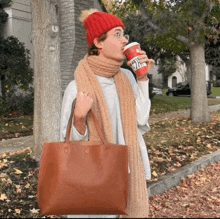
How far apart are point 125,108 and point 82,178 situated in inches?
24.3

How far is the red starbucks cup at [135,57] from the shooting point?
2.07 metres

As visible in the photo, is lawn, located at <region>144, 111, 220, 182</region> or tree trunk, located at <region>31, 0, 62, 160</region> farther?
lawn, located at <region>144, 111, 220, 182</region>

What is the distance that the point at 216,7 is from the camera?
10422 millimetres

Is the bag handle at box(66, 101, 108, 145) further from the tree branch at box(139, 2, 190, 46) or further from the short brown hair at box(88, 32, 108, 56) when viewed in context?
the tree branch at box(139, 2, 190, 46)

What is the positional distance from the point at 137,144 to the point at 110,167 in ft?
1.53

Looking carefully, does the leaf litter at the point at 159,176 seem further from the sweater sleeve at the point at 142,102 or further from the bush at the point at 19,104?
the bush at the point at 19,104

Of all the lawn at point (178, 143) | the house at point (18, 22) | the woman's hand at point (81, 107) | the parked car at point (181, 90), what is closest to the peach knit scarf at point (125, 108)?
the woman's hand at point (81, 107)

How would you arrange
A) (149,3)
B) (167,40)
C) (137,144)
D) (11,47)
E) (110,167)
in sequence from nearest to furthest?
(110,167) → (137,144) → (149,3) → (167,40) → (11,47)

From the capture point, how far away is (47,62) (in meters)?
5.77

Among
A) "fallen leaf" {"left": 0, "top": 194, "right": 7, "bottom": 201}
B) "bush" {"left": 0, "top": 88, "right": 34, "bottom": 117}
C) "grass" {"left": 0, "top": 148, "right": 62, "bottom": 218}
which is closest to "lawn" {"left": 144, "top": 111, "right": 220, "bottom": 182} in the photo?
"grass" {"left": 0, "top": 148, "right": 62, "bottom": 218}

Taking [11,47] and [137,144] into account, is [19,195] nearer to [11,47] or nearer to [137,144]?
[137,144]

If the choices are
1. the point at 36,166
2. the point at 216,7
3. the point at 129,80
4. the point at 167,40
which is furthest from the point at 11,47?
the point at 129,80

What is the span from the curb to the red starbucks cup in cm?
289

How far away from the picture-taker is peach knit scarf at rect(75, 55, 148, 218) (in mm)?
2133
